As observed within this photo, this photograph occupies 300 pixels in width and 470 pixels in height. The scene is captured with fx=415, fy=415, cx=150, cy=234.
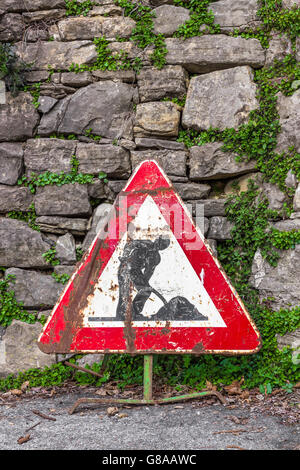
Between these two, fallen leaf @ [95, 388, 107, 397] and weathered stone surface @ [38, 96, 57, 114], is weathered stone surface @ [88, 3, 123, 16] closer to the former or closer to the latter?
weathered stone surface @ [38, 96, 57, 114]

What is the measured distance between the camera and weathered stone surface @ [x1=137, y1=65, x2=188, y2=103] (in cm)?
299

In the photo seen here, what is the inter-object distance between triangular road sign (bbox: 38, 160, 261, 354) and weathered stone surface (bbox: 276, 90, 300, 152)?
1097mm

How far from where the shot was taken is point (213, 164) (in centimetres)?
291

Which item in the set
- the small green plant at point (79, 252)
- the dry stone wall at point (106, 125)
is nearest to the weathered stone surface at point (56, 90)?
the dry stone wall at point (106, 125)

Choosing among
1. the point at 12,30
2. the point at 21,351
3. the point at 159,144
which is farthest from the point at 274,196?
the point at 12,30

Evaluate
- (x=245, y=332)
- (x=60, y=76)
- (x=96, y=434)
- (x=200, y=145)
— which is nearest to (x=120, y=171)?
(x=200, y=145)

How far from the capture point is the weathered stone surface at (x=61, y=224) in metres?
2.96

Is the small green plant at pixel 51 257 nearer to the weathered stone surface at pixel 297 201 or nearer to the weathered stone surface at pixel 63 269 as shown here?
the weathered stone surface at pixel 63 269

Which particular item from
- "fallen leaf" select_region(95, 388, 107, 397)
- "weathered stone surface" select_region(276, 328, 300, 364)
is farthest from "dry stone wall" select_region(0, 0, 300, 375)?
"weathered stone surface" select_region(276, 328, 300, 364)

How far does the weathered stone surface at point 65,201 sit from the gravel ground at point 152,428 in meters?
1.29

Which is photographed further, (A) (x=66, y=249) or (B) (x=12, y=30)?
(B) (x=12, y=30)

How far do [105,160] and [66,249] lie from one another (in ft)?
2.26

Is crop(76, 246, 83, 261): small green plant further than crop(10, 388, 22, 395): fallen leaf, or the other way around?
crop(76, 246, 83, 261): small green plant

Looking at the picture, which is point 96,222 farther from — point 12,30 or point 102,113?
point 12,30
